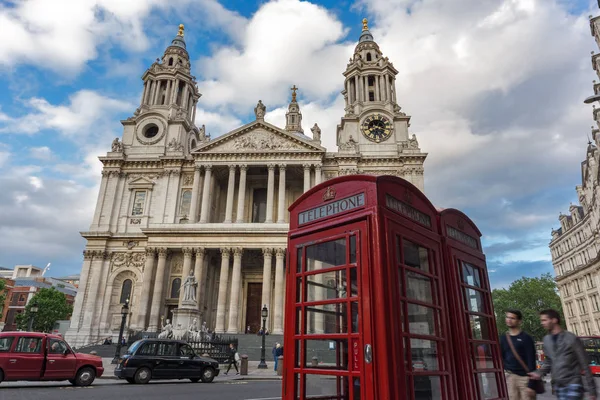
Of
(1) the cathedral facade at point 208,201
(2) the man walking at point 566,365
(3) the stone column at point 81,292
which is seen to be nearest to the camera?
(2) the man walking at point 566,365

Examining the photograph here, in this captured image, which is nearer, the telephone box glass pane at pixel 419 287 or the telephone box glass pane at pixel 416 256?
the telephone box glass pane at pixel 419 287

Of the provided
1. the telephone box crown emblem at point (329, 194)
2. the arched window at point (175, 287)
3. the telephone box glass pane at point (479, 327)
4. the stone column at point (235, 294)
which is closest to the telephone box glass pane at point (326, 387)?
the telephone box glass pane at point (479, 327)

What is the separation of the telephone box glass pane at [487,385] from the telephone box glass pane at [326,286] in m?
1.93

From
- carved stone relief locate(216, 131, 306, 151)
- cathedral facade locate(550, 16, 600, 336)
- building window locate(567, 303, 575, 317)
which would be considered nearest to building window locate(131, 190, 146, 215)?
carved stone relief locate(216, 131, 306, 151)

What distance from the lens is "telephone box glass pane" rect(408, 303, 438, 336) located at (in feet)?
12.9

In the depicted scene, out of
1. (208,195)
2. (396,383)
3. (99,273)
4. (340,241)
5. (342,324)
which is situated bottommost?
(396,383)

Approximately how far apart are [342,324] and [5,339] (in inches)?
434

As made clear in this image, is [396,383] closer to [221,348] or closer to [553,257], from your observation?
[221,348]

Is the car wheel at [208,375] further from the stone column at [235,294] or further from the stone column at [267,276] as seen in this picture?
the stone column at [235,294]

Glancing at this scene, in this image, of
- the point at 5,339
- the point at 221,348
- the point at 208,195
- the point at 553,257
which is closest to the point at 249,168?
the point at 208,195

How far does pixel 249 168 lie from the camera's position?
3600 cm

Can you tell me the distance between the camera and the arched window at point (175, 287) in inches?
1257

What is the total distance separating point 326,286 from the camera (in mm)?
4352

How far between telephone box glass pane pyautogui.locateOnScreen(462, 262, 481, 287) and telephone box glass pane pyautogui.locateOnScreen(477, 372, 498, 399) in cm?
107
